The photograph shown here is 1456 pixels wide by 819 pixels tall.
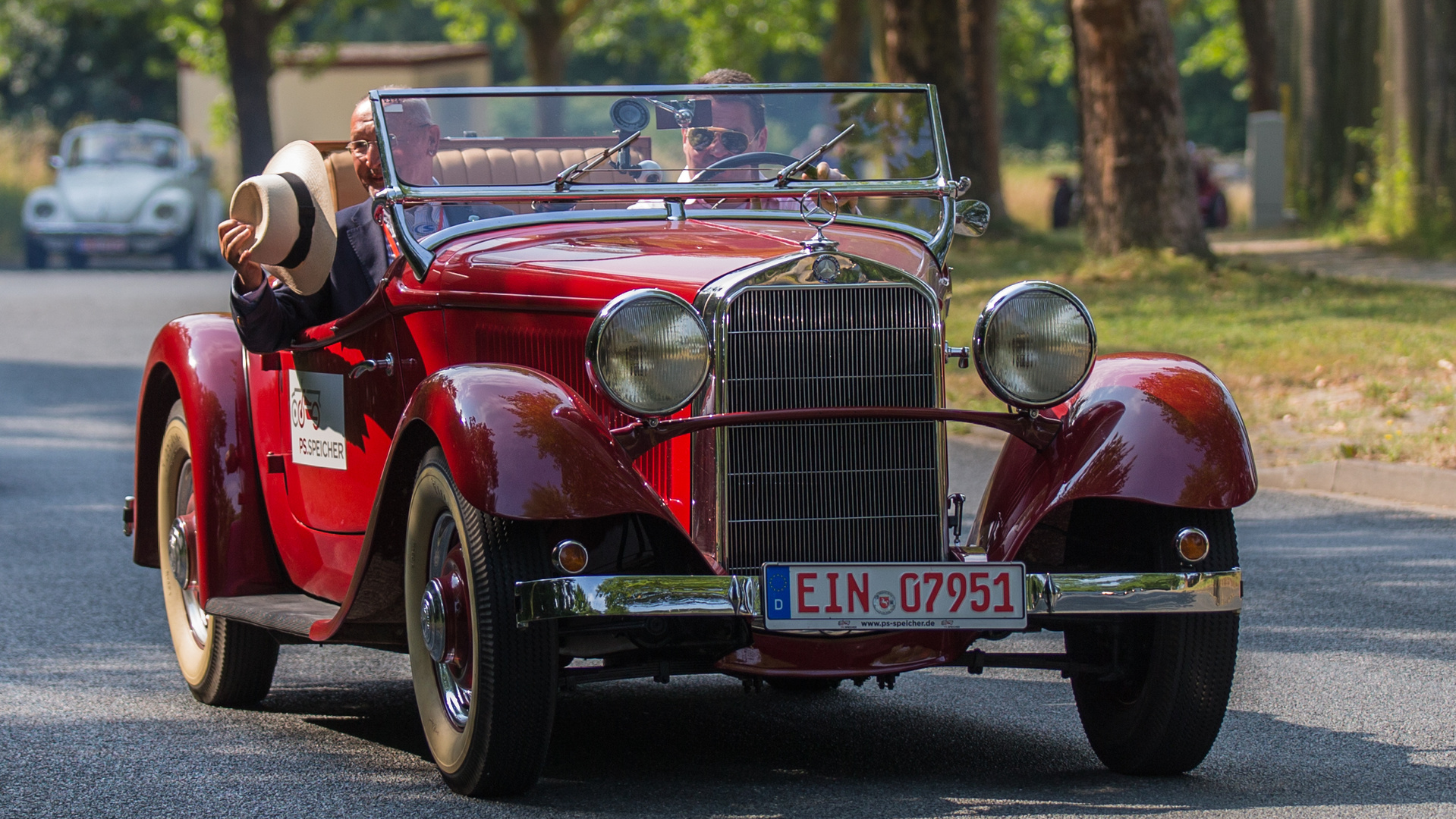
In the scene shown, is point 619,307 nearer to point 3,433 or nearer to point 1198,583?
point 1198,583

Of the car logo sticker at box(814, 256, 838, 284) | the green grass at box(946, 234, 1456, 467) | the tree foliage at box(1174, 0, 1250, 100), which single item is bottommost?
the green grass at box(946, 234, 1456, 467)

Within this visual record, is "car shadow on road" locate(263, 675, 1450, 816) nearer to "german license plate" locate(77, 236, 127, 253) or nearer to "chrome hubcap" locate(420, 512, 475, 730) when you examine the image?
"chrome hubcap" locate(420, 512, 475, 730)

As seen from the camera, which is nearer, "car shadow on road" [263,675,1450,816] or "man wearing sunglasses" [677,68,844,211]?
"car shadow on road" [263,675,1450,816]

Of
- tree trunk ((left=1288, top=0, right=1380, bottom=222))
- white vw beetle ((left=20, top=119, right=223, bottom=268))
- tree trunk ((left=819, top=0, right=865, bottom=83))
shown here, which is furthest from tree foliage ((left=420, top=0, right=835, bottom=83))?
tree trunk ((left=1288, top=0, right=1380, bottom=222))

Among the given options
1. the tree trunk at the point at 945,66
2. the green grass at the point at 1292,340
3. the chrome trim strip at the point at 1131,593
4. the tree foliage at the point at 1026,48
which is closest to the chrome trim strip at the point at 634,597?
the chrome trim strip at the point at 1131,593

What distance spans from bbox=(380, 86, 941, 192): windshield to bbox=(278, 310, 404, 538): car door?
48 cm

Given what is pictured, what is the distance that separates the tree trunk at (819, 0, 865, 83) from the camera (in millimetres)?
31234

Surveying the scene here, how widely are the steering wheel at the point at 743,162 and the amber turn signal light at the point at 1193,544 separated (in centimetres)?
169

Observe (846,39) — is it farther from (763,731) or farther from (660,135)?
(763,731)

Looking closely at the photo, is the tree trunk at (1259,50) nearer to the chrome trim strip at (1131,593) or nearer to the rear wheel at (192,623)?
the rear wheel at (192,623)

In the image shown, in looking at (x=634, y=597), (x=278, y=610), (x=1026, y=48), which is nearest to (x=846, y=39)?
(x=1026, y=48)

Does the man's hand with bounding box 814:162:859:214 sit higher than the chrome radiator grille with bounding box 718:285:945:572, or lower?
higher

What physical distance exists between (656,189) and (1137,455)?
1.60 m

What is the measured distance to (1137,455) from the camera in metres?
4.38
